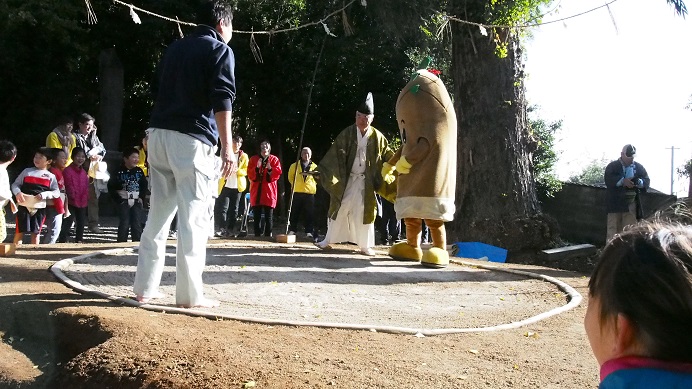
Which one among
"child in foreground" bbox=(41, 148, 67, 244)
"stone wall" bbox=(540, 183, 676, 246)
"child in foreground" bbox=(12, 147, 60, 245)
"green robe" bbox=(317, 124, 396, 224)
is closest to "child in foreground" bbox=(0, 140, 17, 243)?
"child in foreground" bbox=(12, 147, 60, 245)

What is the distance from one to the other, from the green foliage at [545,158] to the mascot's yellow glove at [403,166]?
9207 mm

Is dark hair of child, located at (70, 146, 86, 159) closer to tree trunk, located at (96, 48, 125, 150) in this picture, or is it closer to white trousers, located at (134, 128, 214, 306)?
white trousers, located at (134, 128, 214, 306)

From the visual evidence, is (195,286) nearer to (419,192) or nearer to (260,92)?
(419,192)

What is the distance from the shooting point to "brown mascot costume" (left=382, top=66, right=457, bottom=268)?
319 inches

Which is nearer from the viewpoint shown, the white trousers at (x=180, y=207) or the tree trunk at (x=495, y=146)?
the white trousers at (x=180, y=207)

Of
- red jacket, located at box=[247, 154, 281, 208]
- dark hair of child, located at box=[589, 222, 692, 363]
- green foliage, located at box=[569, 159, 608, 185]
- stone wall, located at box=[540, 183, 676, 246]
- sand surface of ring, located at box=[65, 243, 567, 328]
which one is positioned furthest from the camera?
green foliage, located at box=[569, 159, 608, 185]

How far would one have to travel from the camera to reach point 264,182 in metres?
13.3

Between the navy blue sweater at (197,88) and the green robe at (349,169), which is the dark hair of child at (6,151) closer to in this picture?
the green robe at (349,169)

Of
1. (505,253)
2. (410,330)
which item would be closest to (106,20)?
(505,253)

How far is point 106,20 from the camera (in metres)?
20.1

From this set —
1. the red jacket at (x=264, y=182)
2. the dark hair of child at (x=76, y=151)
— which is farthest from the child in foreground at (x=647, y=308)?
the red jacket at (x=264, y=182)

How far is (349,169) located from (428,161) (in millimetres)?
1421

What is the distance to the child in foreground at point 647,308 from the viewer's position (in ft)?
4.98

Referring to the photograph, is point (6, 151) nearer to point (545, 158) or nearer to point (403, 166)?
point (403, 166)
